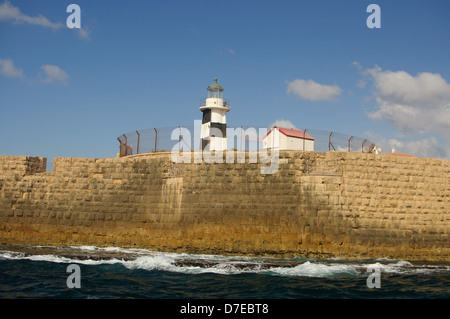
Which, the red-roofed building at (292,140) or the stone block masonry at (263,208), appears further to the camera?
the red-roofed building at (292,140)

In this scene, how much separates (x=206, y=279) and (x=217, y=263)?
1.60 m

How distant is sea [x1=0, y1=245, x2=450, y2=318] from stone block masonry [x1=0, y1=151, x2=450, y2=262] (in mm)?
608

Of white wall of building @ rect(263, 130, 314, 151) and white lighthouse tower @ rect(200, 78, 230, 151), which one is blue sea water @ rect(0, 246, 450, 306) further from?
white lighthouse tower @ rect(200, 78, 230, 151)

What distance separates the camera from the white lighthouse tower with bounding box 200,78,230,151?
24084 millimetres

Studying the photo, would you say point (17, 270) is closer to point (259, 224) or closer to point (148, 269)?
point (148, 269)

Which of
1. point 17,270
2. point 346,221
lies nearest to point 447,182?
point 346,221

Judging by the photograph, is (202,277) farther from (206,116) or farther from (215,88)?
(215,88)

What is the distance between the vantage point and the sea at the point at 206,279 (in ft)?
26.0

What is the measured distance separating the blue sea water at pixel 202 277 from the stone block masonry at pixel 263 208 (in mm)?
650

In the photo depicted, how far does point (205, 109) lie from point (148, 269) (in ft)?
51.2

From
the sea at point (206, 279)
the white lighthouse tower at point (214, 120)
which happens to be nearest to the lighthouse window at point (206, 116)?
the white lighthouse tower at point (214, 120)

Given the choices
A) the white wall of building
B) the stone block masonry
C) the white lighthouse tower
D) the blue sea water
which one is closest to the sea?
the blue sea water

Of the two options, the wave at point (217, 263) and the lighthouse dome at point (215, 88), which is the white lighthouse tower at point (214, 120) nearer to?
the lighthouse dome at point (215, 88)

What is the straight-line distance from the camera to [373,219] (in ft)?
41.2
